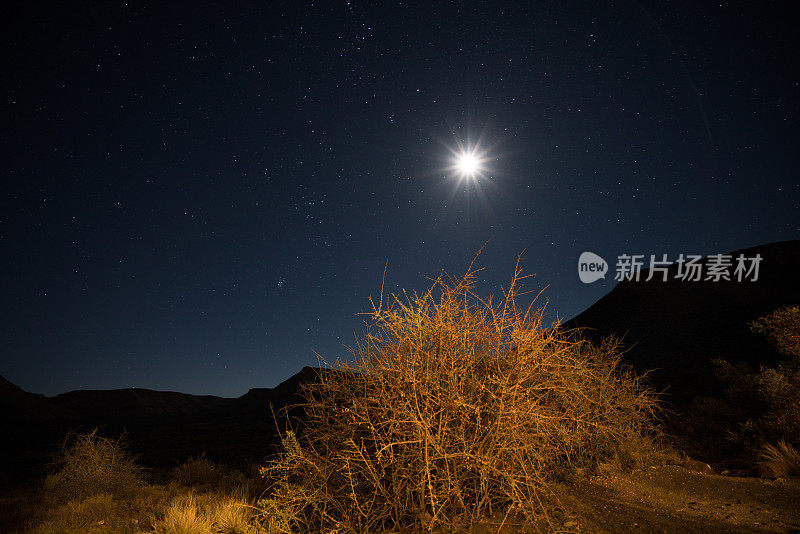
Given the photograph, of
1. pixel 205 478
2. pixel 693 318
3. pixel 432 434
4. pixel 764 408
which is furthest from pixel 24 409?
pixel 693 318

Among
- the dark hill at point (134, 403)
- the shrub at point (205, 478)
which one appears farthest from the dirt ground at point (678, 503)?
the dark hill at point (134, 403)

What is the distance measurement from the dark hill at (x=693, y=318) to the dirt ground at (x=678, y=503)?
14.0m

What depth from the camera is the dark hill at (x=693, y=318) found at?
80.6 ft

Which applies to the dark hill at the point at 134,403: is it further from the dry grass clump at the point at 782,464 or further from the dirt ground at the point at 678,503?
the dry grass clump at the point at 782,464

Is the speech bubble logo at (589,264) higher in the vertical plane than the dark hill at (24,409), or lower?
higher

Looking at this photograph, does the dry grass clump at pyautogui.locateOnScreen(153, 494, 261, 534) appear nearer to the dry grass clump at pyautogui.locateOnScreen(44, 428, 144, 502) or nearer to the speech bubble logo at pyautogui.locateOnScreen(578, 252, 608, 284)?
the dry grass clump at pyautogui.locateOnScreen(44, 428, 144, 502)

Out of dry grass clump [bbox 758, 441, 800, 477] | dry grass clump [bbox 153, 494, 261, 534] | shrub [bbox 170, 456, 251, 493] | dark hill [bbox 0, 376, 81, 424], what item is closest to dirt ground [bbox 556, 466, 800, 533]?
dry grass clump [bbox 758, 441, 800, 477]

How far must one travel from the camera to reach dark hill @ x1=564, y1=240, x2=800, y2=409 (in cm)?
2456

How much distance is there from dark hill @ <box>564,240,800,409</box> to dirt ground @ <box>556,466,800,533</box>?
14.0 metres

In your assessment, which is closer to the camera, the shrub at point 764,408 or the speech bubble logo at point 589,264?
the shrub at point 764,408

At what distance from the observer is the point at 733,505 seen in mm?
4957

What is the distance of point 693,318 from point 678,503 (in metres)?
37.4

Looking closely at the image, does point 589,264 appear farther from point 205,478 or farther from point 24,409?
point 24,409

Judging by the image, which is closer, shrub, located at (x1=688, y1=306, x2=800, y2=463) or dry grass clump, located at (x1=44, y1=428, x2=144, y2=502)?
dry grass clump, located at (x1=44, y1=428, x2=144, y2=502)
